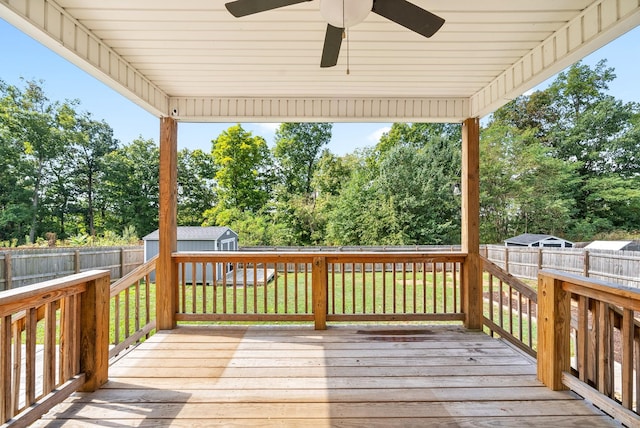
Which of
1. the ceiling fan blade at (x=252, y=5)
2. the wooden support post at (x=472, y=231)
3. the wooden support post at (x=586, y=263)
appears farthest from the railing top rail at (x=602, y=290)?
the wooden support post at (x=586, y=263)

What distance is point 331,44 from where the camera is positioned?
1.96 meters

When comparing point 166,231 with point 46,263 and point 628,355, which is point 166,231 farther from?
point 46,263

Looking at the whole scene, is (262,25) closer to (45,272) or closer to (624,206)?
(45,272)

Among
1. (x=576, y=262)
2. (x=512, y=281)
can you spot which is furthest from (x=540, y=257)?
(x=512, y=281)

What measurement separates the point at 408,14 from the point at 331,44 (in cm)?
47

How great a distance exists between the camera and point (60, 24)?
7.02 ft

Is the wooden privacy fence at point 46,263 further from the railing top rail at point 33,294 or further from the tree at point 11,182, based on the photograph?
the tree at point 11,182

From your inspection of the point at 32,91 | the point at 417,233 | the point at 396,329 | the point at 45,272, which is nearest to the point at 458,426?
the point at 396,329

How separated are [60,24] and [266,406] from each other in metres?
2.79

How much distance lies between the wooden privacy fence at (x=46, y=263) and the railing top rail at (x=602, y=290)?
550 centimetres

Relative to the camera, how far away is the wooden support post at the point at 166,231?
140 inches

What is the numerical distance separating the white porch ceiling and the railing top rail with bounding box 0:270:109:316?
1.51 m

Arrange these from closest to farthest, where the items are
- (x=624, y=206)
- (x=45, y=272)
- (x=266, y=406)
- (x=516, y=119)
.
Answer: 1. (x=266, y=406)
2. (x=45, y=272)
3. (x=624, y=206)
4. (x=516, y=119)

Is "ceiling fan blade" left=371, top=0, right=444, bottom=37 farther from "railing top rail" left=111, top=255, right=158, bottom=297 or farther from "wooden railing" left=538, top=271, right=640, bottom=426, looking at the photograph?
"railing top rail" left=111, top=255, right=158, bottom=297
